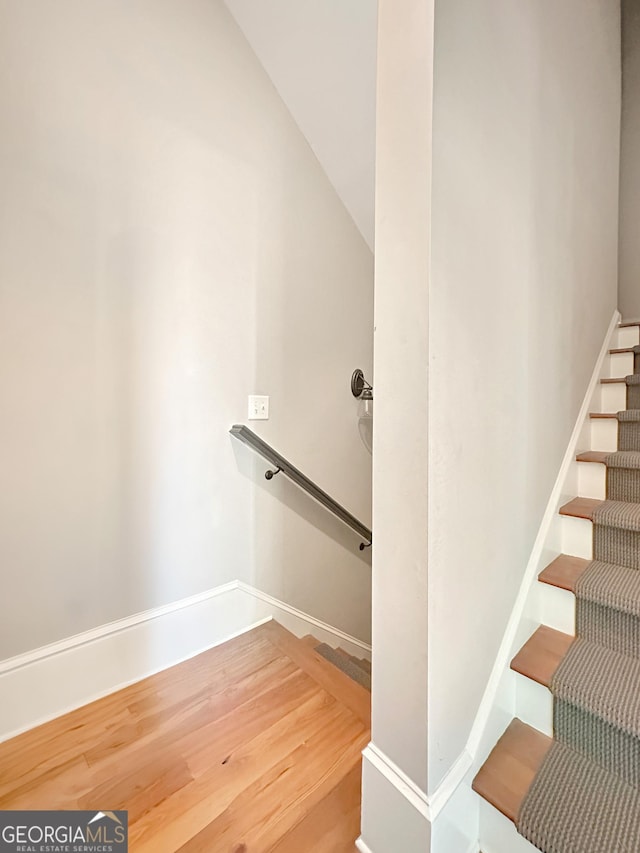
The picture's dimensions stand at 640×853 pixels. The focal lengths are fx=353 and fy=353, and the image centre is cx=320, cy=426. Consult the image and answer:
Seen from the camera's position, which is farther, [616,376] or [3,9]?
[616,376]

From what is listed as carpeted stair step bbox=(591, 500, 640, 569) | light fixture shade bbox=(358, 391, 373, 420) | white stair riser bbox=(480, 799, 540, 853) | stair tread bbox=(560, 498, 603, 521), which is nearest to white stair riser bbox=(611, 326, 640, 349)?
stair tread bbox=(560, 498, 603, 521)

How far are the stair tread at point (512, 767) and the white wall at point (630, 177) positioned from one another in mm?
2693

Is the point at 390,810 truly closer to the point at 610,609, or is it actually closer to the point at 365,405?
the point at 610,609

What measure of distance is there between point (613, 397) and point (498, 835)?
5.88ft

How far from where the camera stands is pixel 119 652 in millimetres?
1318

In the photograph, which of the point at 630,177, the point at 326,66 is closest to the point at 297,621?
the point at 326,66

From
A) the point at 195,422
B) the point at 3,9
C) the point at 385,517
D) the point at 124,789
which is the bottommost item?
the point at 124,789

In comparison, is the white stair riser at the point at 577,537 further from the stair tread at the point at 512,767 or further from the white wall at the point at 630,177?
the white wall at the point at 630,177

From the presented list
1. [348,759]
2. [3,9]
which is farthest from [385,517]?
[3,9]

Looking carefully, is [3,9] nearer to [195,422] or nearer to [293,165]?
[293,165]

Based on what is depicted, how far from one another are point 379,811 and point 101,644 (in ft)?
3.44

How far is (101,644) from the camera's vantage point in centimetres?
128

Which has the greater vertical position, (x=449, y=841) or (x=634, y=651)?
(x=634, y=651)

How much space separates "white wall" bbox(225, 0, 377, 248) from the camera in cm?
153
